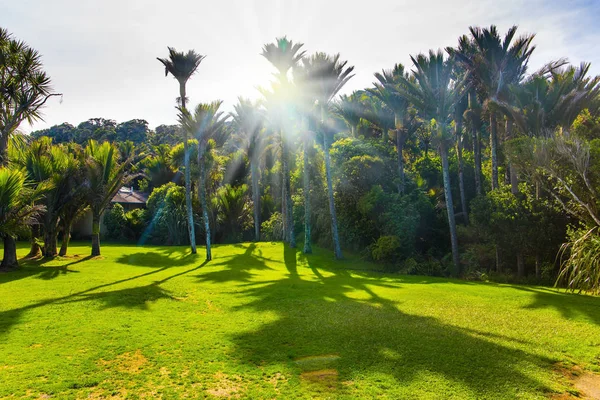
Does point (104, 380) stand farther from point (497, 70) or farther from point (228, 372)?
point (497, 70)

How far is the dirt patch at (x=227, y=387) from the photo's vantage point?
194 inches

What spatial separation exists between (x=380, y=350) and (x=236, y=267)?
11.5 meters

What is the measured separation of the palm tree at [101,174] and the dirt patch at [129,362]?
13777 mm

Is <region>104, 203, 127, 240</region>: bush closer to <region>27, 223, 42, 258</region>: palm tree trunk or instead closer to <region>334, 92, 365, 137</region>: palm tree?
<region>27, 223, 42, 258</region>: palm tree trunk

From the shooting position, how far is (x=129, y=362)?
229 inches

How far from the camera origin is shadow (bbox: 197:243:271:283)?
14128 mm

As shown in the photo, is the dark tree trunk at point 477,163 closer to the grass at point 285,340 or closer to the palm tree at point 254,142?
the grass at point 285,340

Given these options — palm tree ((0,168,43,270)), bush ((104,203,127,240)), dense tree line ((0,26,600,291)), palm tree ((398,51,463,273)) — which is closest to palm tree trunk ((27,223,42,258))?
dense tree line ((0,26,600,291))

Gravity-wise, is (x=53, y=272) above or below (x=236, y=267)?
below

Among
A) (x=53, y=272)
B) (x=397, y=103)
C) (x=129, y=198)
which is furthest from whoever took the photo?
(x=129, y=198)

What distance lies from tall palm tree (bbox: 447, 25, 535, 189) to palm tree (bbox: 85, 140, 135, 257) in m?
18.6

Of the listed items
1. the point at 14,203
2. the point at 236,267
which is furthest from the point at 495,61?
the point at 14,203

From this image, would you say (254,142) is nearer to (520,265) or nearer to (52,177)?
(52,177)

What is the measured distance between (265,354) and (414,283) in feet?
30.2
